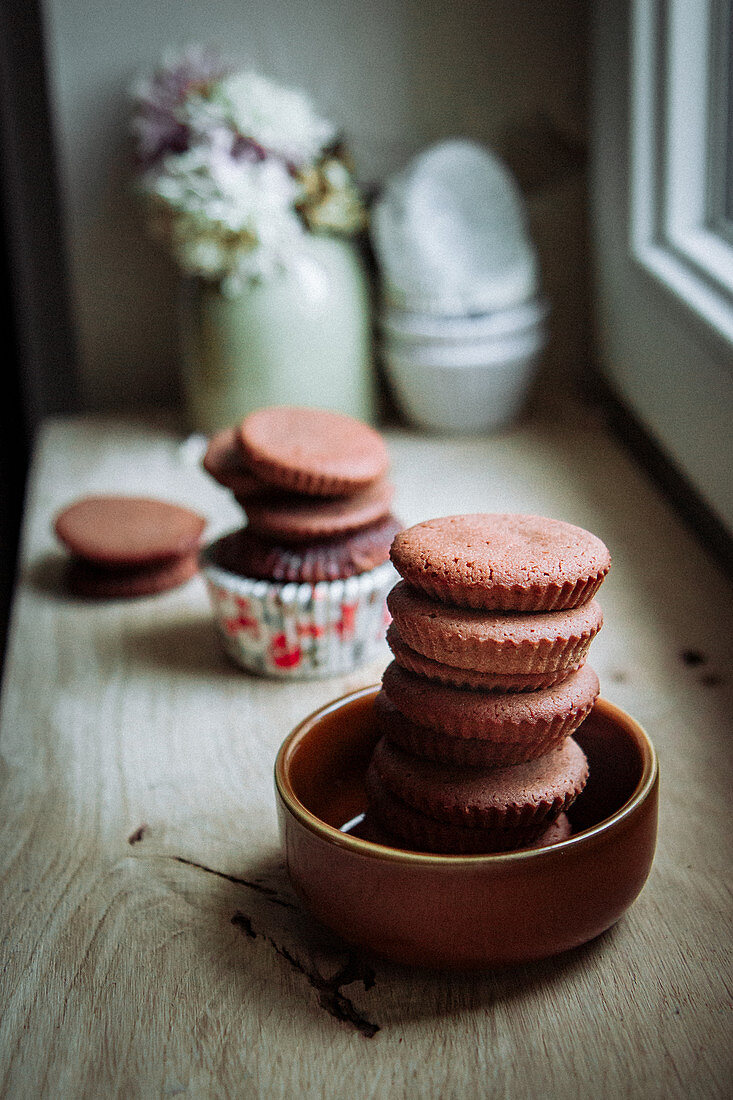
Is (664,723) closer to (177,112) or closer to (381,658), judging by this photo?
(381,658)

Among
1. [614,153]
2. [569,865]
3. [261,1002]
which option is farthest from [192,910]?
[614,153]

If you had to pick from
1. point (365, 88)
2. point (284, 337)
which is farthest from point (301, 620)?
point (365, 88)

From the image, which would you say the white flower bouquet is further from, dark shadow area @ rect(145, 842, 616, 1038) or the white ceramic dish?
dark shadow area @ rect(145, 842, 616, 1038)

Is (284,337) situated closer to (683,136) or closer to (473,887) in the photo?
(683,136)

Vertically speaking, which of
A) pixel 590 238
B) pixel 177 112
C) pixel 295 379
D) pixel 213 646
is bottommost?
pixel 213 646

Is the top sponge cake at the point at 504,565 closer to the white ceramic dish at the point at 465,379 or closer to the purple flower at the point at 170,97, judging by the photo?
the white ceramic dish at the point at 465,379

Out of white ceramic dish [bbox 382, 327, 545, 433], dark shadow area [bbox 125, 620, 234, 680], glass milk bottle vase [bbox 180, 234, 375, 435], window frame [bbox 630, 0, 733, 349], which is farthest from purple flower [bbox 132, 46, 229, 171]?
dark shadow area [bbox 125, 620, 234, 680]
